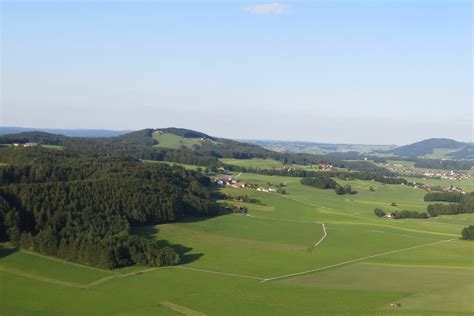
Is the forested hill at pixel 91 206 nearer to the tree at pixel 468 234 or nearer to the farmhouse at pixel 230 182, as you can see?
the farmhouse at pixel 230 182

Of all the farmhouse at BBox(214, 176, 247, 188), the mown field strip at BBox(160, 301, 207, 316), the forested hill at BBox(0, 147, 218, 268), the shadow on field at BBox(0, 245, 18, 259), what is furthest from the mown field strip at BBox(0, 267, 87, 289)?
the farmhouse at BBox(214, 176, 247, 188)

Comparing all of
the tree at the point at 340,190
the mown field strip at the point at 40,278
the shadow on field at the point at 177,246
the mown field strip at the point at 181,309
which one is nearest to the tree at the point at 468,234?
the shadow on field at the point at 177,246

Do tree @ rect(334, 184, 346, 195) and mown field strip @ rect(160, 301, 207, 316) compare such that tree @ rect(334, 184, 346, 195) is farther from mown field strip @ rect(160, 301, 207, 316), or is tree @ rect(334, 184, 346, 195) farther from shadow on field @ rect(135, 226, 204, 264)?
mown field strip @ rect(160, 301, 207, 316)

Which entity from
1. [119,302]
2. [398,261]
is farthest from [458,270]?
[119,302]

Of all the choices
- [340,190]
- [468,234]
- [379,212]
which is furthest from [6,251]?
[340,190]

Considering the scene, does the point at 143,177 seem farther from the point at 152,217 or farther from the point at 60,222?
the point at 60,222

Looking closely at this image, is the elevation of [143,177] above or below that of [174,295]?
above

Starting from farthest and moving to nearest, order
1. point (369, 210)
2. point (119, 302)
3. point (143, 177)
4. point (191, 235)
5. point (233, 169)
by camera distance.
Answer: point (233, 169), point (369, 210), point (143, 177), point (191, 235), point (119, 302)
